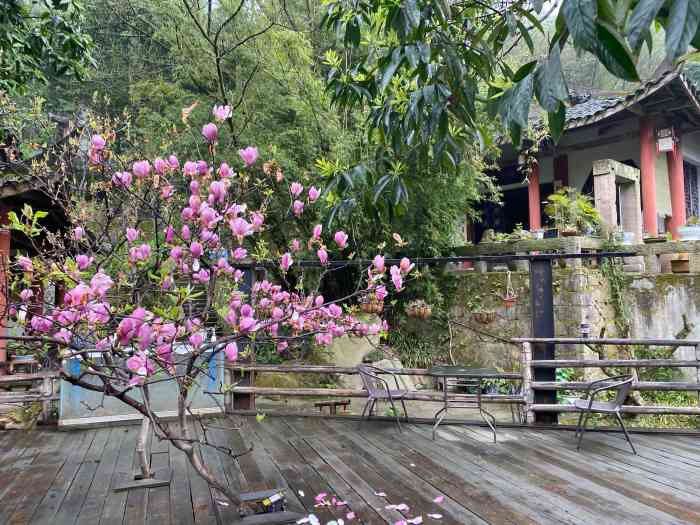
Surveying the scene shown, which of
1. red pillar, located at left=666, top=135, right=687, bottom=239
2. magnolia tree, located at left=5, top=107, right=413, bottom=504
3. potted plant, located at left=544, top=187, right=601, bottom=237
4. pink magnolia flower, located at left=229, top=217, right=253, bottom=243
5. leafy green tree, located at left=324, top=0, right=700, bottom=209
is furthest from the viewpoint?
red pillar, located at left=666, top=135, right=687, bottom=239

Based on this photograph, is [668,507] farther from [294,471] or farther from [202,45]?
[202,45]

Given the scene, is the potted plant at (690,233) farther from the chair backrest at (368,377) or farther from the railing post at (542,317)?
the chair backrest at (368,377)

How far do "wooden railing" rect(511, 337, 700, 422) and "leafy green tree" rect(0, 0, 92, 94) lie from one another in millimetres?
5003

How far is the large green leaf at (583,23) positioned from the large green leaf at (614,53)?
1.1 inches

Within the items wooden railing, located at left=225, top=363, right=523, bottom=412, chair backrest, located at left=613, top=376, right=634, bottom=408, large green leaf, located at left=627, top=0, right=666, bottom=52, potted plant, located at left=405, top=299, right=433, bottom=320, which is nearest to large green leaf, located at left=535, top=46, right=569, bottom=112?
large green leaf, located at left=627, top=0, right=666, bottom=52

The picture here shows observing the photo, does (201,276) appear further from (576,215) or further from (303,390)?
(576,215)

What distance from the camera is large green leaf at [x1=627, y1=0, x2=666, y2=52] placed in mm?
989

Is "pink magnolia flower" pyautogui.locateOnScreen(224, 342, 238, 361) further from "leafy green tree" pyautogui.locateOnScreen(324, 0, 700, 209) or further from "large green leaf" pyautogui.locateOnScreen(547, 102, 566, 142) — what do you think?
"large green leaf" pyautogui.locateOnScreen(547, 102, 566, 142)

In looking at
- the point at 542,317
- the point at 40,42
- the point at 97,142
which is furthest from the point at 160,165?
the point at 542,317

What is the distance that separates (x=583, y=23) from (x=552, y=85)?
0.54 feet

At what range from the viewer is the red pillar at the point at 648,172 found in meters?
8.42

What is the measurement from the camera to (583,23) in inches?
44.1

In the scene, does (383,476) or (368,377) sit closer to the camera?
(383,476)

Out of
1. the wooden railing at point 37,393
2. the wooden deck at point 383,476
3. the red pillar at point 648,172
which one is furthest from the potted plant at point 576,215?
the wooden railing at point 37,393
